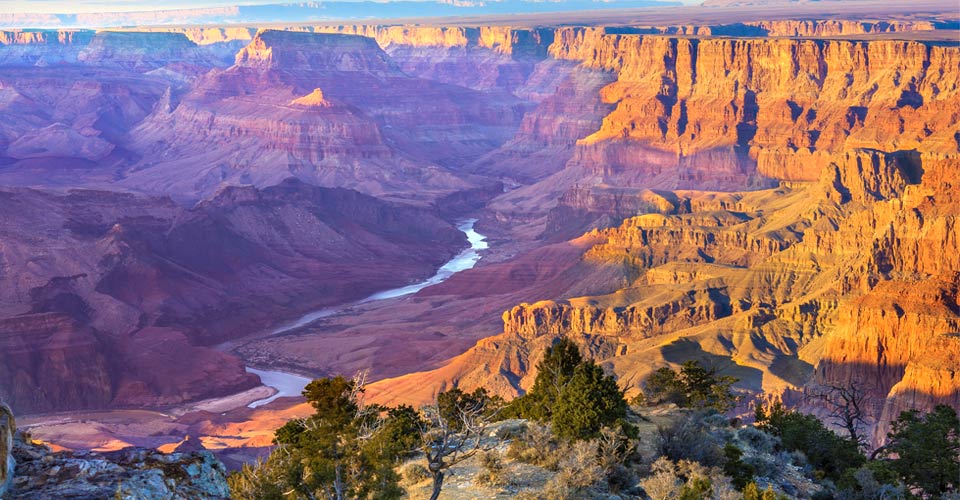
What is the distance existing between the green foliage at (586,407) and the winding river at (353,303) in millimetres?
64508

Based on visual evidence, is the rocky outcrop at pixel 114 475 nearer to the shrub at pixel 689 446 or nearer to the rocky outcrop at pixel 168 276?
the shrub at pixel 689 446

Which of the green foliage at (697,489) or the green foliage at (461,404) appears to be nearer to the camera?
the green foliage at (697,489)

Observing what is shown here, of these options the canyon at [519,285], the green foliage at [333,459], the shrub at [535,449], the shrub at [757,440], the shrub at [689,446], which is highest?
the green foliage at [333,459]

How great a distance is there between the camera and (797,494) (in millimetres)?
39000

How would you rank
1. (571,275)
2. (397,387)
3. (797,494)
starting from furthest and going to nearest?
(571,275)
(397,387)
(797,494)

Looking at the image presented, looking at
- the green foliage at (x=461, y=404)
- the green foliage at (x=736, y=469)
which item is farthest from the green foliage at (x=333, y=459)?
the green foliage at (x=461, y=404)

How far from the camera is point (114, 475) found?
2025 cm

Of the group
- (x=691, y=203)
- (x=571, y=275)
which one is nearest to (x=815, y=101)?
(x=691, y=203)

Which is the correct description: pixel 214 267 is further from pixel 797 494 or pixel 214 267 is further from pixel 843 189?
pixel 797 494

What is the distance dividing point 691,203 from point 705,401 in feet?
341

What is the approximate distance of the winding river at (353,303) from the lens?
105875mm

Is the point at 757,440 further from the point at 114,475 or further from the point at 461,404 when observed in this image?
the point at 114,475

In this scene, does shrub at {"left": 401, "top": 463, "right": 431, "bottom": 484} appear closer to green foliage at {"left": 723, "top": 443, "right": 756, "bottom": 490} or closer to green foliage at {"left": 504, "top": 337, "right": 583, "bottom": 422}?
green foliage at {"left": 504, "top": 337, "right": 583, "bottom": 422}

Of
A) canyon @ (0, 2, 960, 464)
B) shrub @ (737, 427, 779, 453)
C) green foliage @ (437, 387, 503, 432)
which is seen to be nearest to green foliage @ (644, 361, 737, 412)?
canyon @ (0, 2, 960, 464)
